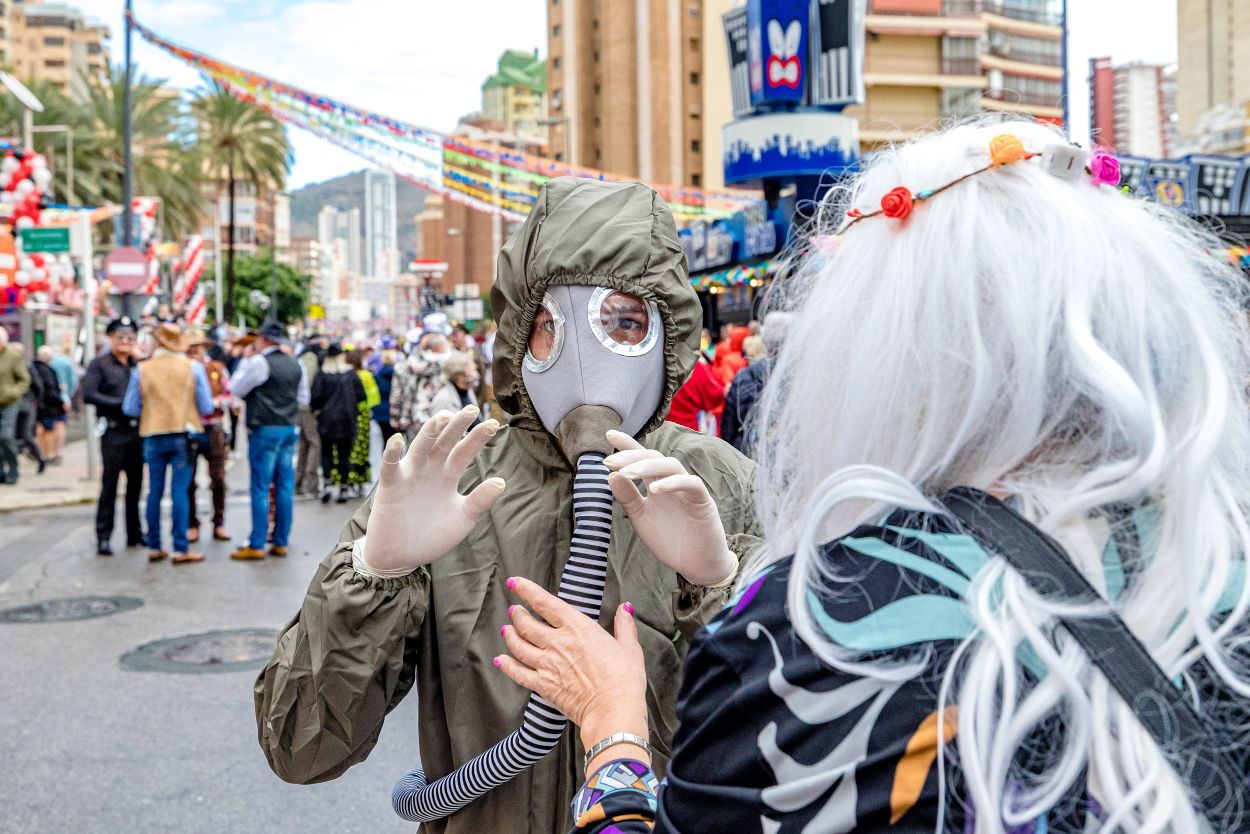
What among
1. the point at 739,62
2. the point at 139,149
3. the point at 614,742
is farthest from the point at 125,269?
the point at 139,149

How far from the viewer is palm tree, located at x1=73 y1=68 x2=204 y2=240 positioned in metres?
38.5

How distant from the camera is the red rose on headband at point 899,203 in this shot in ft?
4.19

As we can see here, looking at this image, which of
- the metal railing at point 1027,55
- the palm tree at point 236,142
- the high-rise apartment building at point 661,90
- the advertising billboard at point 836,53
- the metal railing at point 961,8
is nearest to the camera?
the advertising billboard at point 836,53

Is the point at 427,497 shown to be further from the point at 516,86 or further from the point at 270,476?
the point at 516,86

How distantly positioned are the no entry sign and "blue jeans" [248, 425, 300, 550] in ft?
24.1

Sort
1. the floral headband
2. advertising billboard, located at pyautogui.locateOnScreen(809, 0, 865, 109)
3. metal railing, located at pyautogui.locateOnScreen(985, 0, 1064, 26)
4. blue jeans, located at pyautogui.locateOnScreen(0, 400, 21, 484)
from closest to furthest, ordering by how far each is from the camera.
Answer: the floral headband < blue jeans, located at pyautogui.locateOnScreen(0, 400, 21, 484) < advertising billboard, located at pyautogui.locateOnScreen(809, 0, 865, 109) < metal railing, located at pyautogui.locateOnScreen(985, 0, 1064, 26)

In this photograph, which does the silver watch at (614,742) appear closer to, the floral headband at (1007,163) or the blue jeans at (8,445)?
the floral headband at (1007,163)

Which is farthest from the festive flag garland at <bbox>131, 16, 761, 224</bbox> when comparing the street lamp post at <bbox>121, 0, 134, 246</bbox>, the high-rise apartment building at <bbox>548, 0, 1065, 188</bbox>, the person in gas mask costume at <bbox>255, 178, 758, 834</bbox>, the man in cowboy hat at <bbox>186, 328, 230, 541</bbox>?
the high-rise apartment building at <bbox>548, 0, 1065, 188</bbox>

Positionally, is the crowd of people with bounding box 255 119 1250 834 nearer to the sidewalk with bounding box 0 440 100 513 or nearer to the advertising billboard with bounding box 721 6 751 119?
the sidewalk with bounding box 0 440 100 513

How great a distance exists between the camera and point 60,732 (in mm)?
5461

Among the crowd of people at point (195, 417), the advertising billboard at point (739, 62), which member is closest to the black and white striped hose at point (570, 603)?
the crowd of people at point (195, 417)

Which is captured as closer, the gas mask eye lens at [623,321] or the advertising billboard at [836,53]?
the gas mask eye lens at [623,321]

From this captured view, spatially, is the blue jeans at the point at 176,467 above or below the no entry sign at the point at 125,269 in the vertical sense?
below

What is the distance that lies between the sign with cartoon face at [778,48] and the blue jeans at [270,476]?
9.82m
